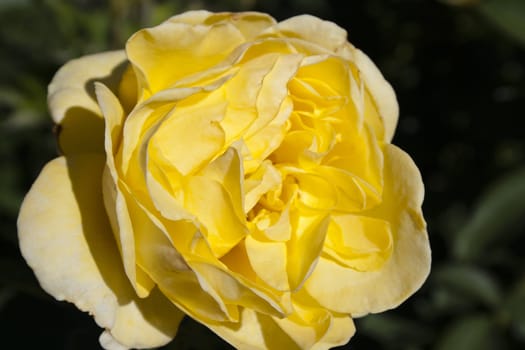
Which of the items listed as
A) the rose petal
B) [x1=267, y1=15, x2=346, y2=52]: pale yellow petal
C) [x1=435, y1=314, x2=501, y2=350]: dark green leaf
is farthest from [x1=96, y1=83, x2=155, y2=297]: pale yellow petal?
[x1=435, y1=314, x2=501, y2=350]: dark green leaf

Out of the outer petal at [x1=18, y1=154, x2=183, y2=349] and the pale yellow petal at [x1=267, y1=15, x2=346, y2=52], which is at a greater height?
the pale yellow petal at [x1=267, y1=15, x2=346, y2=52]

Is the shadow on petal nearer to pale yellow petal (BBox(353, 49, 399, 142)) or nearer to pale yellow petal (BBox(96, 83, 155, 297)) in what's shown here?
pale yellow petal (BBox(96, 83, 155, 297))

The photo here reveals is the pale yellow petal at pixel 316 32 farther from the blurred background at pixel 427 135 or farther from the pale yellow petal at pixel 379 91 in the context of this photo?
the blurred background at pixel 427 135

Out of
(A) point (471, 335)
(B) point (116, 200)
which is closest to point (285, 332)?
(B) point (116, 200)

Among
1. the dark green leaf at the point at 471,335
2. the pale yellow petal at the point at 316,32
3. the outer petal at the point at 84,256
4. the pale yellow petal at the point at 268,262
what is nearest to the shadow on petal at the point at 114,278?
the outer petal at the point at 84,256

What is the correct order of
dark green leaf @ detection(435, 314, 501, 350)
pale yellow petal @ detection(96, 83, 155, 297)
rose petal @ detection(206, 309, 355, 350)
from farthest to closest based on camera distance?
dark green leaf @ detection(435, 314, 501, 350)
rose petal @ detection(206, 309, 355, 350)
pale yellow petal @ detection(96, 83, 155, 297)

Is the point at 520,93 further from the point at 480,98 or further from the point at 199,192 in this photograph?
the point at 199,192
